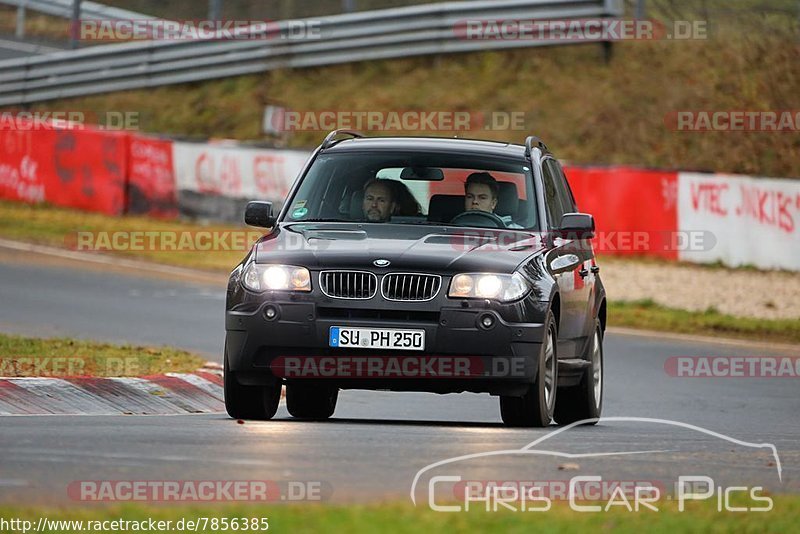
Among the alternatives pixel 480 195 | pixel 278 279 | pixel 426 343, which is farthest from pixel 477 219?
pixel 278 279

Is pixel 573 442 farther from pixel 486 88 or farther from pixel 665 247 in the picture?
pixel 486 88

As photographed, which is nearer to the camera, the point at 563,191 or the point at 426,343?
the point at 426,343

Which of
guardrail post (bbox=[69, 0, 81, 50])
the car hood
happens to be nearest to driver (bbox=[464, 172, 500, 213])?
the car hood

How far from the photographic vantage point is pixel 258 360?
981cm

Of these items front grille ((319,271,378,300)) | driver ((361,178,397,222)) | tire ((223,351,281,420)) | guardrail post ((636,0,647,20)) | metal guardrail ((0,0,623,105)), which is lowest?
tire ((223,351,281,420))

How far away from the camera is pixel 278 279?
9.83 meters

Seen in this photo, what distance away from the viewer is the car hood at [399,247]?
977 centimetres

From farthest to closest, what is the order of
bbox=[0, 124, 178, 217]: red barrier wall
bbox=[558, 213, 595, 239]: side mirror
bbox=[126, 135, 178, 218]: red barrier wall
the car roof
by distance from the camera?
bbox=[0, 124, 178, 217]: red barrier wall
bbox=[126, 135, 178, 218]: red barrier wall
the car roof
bbox=[558, 213, 595, 239]: side mirror

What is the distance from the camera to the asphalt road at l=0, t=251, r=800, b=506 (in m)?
7.15

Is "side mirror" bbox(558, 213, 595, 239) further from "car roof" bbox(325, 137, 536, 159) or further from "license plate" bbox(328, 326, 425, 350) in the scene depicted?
"license plate" bbox(328, 326, 425, 350)

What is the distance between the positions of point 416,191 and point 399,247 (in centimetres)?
127

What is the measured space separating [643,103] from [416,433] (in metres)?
22.1

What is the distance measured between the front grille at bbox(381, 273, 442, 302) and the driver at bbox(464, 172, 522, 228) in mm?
1278

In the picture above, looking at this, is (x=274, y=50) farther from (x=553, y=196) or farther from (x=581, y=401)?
(x=581, y=401)
